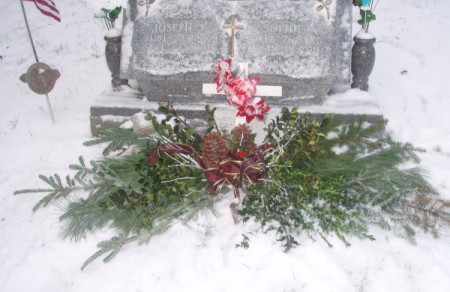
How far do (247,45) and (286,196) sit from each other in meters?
1.64

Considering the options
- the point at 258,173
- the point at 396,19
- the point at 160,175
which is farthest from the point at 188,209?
the point at 396,19

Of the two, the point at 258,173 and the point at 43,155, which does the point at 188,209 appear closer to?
the point at 258,173

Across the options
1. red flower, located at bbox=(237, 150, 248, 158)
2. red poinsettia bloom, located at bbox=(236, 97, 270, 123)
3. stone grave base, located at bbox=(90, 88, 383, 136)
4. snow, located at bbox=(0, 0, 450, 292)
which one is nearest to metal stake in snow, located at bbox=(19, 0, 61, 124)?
snow, located at bbox=(0, 0, 450, 292)

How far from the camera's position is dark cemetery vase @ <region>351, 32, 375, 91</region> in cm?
376

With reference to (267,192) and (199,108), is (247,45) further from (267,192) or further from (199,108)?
(267,192)

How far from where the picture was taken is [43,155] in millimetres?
3711

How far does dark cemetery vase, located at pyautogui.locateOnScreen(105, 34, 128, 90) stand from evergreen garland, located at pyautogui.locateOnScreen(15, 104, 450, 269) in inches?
59.6

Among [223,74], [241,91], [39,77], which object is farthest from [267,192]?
[39,77]

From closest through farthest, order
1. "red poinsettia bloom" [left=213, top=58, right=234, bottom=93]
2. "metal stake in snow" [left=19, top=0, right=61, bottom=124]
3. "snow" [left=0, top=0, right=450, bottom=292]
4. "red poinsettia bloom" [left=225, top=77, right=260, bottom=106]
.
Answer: "snow" [left=0, top=0, right=450, bottom=292]
"red poinsettia bloom" [left=225, top=77, right=260, bottom=106]
"red poinsettia bloom" [left=213, top=58, right=234, bottom=93]
"metal stake in snow" [left=19, top=0, right=61, bottom=124]

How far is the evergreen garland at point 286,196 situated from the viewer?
2436 millimetres

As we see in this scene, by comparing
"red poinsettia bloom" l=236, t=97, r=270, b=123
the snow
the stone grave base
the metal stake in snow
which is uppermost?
the metal stake in snow

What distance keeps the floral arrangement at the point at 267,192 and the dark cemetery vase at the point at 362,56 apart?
1224 millimetres

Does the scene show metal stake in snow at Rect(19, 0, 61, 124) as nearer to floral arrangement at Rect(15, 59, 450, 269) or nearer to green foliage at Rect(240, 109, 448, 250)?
floral arrangement at Rect(15, 59, 450, 269)

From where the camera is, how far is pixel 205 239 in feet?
8.29
